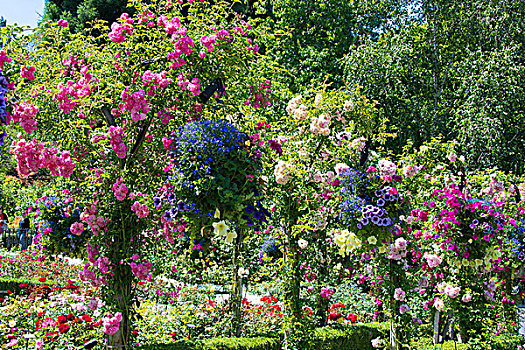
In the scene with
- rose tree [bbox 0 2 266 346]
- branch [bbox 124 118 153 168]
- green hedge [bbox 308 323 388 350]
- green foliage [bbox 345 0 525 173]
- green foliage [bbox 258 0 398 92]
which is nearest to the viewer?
rose tree [bbox 0 2 266 346]

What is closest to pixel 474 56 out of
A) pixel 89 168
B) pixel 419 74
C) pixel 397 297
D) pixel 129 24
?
pixel 419 74

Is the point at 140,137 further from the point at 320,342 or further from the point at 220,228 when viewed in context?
the point at 320,342

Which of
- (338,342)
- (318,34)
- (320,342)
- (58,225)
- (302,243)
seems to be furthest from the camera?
(318,34)

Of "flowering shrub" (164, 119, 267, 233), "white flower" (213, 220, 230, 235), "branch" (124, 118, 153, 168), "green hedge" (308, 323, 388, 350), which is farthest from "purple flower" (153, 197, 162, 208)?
"green hedge" (308, 323, 388, 350)

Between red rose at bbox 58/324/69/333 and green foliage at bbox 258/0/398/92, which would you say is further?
green foliage at bbox 258/0/398/92

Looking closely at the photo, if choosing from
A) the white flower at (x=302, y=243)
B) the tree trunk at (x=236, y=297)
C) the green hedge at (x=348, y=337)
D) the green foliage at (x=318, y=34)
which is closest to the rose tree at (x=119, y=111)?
the tree trunk at (x=236, y=297)

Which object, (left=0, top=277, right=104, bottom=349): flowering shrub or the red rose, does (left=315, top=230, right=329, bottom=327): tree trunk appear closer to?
(left=0, top=277, right=104, bottom=349): flowering shrub

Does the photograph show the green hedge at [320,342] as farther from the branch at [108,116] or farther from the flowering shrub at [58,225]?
the branch at [108,116]

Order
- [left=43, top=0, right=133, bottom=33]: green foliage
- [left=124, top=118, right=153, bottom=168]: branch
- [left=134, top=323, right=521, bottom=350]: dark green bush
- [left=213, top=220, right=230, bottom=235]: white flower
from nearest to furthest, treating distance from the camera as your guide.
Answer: [left=213, top=220, right=230, bottom=235]: white flower, [left=124, top=118, right=153, bottom=168]: branch, [left=134, top=323, right=521, bottom=350]: dark green bush, [left=43, top=0, right=133, bottom=33]: green foliage

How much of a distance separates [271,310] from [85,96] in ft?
11.2

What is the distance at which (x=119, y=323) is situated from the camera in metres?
3.49

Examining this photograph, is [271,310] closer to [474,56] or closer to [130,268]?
[130,268]

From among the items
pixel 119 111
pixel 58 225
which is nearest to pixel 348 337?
pixel 58 225

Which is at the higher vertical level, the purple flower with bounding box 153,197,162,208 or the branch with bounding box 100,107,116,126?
the branch with bounding box 100,107,116,126
